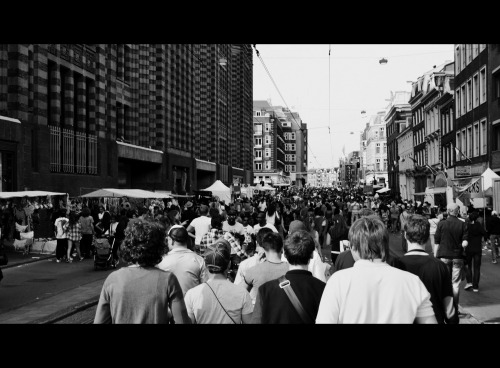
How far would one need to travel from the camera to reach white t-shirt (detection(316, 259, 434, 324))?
11.4 feet

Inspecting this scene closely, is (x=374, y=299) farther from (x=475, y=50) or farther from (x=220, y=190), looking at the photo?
(x=475, y=50)

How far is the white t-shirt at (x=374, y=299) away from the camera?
3475mm

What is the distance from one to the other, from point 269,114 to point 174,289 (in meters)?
135

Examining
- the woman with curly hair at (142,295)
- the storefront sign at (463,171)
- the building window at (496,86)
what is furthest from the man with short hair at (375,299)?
the storefront sign at (463,171)

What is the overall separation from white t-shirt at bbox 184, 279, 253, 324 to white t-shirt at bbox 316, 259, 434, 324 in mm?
1393

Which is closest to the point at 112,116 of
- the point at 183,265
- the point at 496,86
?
the point at 496,86

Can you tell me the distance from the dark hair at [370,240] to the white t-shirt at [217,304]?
1205mm

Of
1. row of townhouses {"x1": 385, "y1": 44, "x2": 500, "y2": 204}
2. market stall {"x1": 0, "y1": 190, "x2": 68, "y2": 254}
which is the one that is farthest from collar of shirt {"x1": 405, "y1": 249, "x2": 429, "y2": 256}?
row of townhouses {"x1": 385, "y1": 44, "x2": 500, "y2": 204}

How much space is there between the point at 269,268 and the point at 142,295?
223cm

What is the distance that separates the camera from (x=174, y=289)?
4070 mm

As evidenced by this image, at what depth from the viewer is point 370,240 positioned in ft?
12.8

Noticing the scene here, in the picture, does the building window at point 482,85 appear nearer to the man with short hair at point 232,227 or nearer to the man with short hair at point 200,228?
the man with short hair at point 232,227
